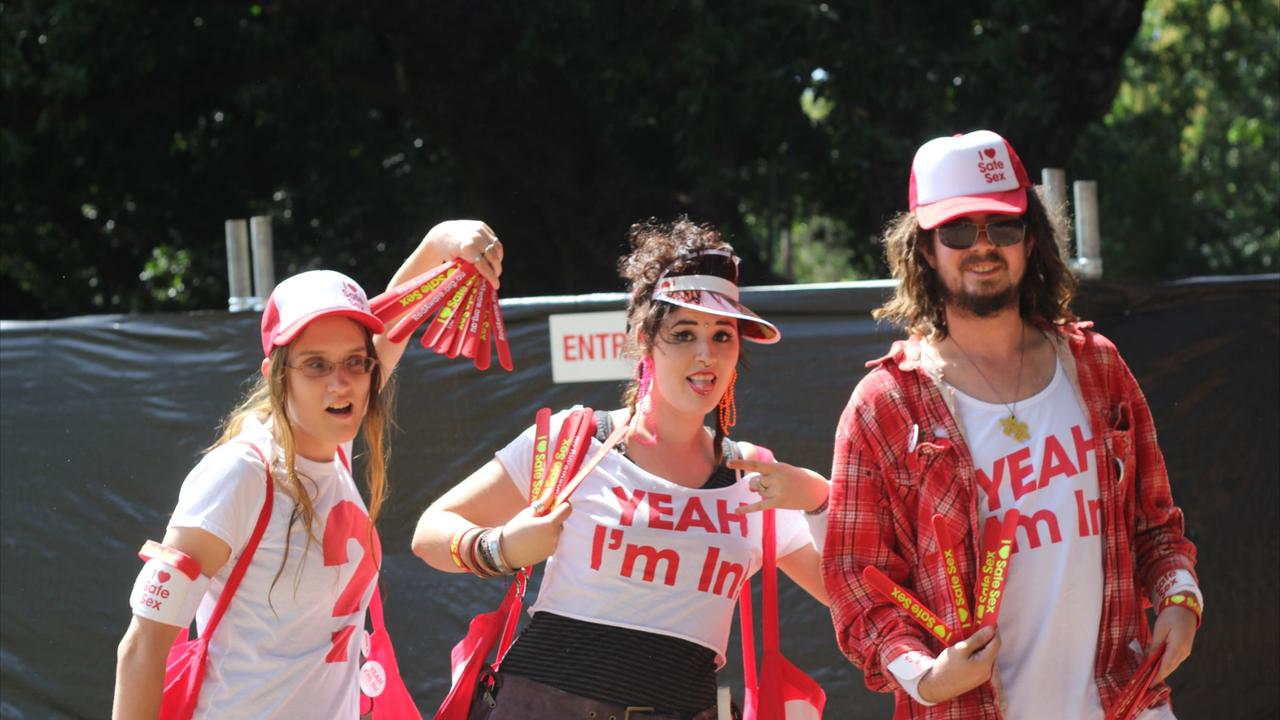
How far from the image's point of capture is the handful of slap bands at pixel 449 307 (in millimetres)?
3289

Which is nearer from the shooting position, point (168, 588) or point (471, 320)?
point (168, 588)

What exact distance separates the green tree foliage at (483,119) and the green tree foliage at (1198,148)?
706 cm

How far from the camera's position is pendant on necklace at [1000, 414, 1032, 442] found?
2.86 meters

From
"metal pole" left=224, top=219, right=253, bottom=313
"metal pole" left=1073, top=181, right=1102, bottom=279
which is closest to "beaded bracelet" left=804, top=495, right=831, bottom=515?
"metal pole" left=1073, top=181, right=1102, bottom=279

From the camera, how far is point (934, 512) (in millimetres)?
2789

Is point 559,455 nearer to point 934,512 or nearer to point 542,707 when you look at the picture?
point 542,707

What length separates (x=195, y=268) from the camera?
524 inches

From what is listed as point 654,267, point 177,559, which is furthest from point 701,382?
point 177,559

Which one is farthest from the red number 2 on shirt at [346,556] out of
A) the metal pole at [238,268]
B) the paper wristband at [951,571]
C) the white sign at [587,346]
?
the metal pole at [238,268]

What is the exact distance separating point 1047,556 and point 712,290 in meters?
0.93

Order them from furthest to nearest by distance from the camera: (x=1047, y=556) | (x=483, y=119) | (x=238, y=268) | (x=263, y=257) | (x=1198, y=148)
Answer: (x=1198, y=148) → (x=483, y=119) → (x=238, y=268) → (x=263, y=257) → (x=1047, y=556)

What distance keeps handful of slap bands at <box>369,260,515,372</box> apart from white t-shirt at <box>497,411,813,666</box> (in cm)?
45

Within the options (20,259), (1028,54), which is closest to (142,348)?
(1028,54)

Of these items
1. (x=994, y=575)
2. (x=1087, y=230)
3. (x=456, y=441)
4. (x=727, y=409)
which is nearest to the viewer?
(x=994, y=575)
